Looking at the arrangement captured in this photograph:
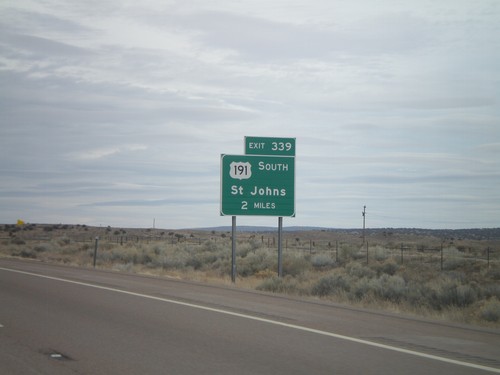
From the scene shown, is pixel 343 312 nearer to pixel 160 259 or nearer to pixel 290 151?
pixel 290 151

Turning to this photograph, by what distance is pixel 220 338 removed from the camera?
10938 mm

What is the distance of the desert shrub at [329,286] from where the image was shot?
22698 millimetres

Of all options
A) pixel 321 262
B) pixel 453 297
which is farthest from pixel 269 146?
pixel 321 262

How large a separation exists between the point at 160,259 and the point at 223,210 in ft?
46.1

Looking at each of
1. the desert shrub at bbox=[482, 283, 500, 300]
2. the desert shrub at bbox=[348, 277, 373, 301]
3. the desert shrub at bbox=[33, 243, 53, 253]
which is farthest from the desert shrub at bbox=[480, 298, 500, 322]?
the desert shrub at bbox=[33, 243, 53, 253]

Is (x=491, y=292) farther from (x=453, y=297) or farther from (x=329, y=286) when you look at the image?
(x=329, y=286)


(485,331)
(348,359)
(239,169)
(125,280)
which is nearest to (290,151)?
(239,169)

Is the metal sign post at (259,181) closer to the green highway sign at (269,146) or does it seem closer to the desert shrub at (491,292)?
the green highway sign at (269,146)

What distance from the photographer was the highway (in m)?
8.87

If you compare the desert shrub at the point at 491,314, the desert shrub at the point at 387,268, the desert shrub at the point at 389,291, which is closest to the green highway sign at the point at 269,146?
the desert shrub at the point at 389,291

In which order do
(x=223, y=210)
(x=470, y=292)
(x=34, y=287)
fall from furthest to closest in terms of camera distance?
(x=223, y=210) < (x=470, y=292) < (x=34, y=287)

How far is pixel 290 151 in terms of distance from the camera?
2669cm

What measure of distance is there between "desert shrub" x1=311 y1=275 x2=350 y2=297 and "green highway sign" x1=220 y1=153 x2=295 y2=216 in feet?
12.3

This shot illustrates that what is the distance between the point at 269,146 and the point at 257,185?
166cm
